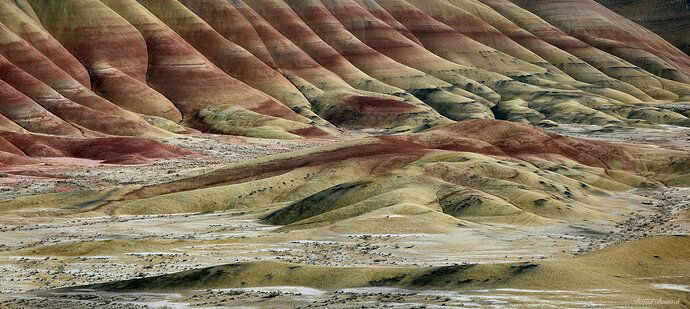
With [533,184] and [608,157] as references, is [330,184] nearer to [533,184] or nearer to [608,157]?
[533,184]

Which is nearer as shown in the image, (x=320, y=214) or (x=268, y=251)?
(x=268, y=251)

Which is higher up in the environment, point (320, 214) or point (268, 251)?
point (268, 251)

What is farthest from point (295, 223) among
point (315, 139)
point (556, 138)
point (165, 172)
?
point (315, 139)

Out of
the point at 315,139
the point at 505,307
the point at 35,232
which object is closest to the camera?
the point at 505,307

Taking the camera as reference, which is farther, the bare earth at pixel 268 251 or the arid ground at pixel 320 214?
the arid ground at pixel 320 214

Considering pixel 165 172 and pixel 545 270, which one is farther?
pixel 165 172

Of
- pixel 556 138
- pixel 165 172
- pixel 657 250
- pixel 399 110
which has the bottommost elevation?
pixel 399 110

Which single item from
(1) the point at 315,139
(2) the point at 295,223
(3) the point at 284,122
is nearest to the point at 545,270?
(2) the point at 295,223

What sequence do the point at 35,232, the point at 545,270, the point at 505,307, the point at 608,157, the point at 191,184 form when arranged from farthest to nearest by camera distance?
the point at 608,157 < the point at 191,184 < the point at 35,232 < the point at 545,270 < the point at 505,307

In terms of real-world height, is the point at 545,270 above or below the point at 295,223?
above

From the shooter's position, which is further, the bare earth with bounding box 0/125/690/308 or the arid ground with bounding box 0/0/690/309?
the arid ground with bounding box 0/0/690/309
